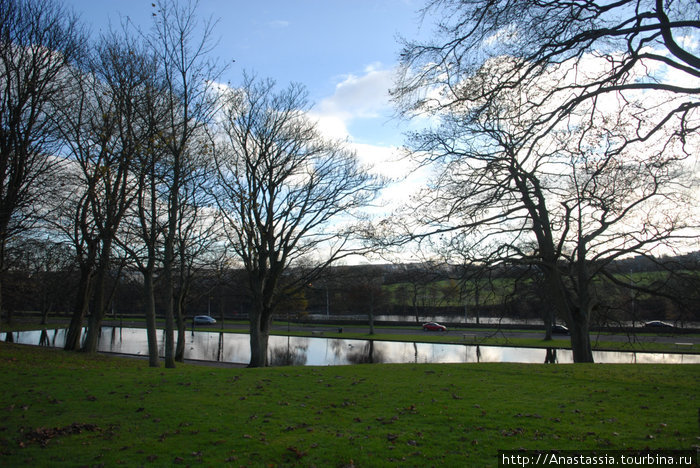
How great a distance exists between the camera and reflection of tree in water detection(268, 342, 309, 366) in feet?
97.0

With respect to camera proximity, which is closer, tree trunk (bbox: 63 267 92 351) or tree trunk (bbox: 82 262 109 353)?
tree trunk (bbox: 82 262 109 353)

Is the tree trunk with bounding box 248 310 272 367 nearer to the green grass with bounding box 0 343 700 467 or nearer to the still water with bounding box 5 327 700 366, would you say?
the still water with bounding box 5 327 700 366

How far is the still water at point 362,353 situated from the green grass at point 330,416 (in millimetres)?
18084

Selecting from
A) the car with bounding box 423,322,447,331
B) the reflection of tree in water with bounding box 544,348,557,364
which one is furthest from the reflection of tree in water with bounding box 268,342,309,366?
the car with bounding box 423,322,447,331

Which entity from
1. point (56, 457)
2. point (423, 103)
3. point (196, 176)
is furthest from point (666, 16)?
point (196, 176)

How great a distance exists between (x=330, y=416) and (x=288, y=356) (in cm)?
2608

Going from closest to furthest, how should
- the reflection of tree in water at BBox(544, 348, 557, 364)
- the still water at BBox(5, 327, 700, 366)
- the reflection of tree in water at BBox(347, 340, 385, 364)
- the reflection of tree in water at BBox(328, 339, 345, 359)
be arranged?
the reflection of tree in water at BBox(544, 348, 557, 364)
the still water at BBox(5, 327, 700, 366)
the reflection of tree in water at BBox(347, 340, 385, 364)
the reflection of tree in water at BBox(328, 339, 345, 359)

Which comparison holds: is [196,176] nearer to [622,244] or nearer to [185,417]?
[185,417]

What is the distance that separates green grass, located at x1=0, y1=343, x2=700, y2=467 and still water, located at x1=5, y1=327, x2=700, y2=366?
59.3 feet

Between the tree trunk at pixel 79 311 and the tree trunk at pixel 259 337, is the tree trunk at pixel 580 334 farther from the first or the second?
the tree trunk at pixel 79 311

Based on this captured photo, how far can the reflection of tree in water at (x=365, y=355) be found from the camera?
30378mm

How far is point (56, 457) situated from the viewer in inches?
220

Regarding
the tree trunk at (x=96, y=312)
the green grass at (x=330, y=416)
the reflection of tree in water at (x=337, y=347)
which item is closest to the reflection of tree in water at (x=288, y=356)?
the reflection of tree in water at (x=337, y=347)

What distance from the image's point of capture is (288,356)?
3275 centimetres
